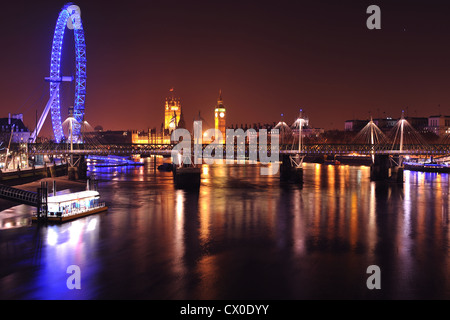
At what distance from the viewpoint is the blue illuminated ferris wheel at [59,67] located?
61.1m

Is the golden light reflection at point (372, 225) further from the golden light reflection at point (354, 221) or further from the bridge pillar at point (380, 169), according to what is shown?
the bridge pillar at point (380, 169)

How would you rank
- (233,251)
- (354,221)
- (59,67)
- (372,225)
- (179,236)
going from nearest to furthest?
(233,251)
(179,236)
(372,225)
(354,221)
(59,67)

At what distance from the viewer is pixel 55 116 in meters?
67.8

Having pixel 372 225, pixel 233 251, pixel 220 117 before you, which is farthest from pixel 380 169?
pixel 220 117

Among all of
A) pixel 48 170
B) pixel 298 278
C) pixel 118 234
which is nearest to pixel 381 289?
pixel 298 278

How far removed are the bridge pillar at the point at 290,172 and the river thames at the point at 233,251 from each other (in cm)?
2012

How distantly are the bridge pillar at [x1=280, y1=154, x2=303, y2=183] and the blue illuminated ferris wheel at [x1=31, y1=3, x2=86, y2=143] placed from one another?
3034cm

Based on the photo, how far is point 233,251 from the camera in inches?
976

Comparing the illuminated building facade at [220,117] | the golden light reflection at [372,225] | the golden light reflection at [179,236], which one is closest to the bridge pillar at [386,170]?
the golden light reflection at [372,225]

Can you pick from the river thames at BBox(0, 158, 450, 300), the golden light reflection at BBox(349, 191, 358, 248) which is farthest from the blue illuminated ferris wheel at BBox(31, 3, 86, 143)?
the golden light reflection at BBox(349, 191, 358, 248)

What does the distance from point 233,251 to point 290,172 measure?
43.3 meters

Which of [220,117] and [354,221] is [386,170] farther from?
[220,117]

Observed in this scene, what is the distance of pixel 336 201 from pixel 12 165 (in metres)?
45.0

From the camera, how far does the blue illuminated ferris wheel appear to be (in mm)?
61144
